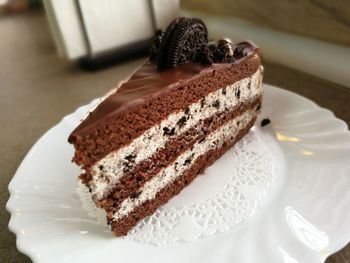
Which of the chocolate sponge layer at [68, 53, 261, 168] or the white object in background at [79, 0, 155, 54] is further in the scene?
the white object in background at [79, 0, 155, 54]

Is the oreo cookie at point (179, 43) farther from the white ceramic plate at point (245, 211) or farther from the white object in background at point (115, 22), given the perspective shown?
the white object in background at point (115, 22)

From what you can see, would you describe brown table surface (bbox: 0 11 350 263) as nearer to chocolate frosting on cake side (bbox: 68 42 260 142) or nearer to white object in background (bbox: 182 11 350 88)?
white object in background (bbox: 182 11 350 88)

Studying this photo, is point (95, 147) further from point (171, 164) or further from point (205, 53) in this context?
point (205, 53)

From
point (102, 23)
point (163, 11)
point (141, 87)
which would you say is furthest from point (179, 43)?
point (163, 11)

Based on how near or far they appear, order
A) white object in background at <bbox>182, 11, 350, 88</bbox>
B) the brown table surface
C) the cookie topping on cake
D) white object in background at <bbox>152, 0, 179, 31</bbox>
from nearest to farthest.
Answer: the cookie topping on cake
the brown table surface
white object in background at <bbox>182, 11, 350, 88</bbox>
white object in background at <bbox>152, 0, 179, 31</bbox>

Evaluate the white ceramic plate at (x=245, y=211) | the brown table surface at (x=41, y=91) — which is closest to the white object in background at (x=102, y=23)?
the brown table surface at (x=41, y=91)

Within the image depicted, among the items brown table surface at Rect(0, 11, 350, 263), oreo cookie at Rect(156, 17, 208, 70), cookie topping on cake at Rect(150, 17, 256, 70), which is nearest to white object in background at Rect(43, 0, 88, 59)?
brown table surface at Rect(0, 11, 350, 263)

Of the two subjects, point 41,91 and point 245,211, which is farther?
point 41,91

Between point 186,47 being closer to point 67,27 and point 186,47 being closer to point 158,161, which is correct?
point 158,161

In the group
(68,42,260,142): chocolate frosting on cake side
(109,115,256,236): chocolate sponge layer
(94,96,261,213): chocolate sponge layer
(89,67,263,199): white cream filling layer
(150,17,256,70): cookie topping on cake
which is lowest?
(109,115,256,236): chocolate sponge layer
